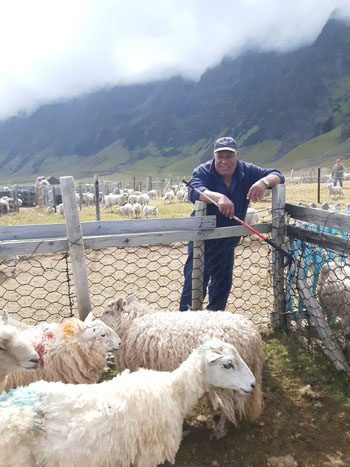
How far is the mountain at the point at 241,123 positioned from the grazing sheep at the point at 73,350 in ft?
281

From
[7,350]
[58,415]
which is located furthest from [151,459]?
[7,350]

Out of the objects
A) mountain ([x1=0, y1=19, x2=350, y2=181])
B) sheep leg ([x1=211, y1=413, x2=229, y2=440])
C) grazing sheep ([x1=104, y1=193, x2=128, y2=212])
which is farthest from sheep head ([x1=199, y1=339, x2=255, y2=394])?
mountain ([x1=0, y1=19, x2=350, y2=181])

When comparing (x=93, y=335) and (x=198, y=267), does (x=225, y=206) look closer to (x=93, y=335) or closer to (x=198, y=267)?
(x=198, y=267)

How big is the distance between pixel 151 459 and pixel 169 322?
3.91 feet

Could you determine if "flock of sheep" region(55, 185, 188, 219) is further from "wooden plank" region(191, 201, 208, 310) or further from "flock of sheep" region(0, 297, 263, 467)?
"flock of sheep" region(0, 297, 263, 467)

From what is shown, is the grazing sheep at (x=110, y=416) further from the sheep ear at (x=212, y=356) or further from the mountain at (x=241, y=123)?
the mountain at (x=241, y=123)

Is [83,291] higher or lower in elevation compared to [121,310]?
higher

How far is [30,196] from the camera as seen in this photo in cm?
2944

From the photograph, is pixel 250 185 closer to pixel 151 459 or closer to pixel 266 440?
pixel 266 440

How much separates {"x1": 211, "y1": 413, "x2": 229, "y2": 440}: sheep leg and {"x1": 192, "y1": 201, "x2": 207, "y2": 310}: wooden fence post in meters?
1.32

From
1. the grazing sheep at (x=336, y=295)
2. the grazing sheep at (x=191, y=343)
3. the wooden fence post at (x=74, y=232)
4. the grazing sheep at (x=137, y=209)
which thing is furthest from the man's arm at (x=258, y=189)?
the grazing sheep at (x=137, y=209)

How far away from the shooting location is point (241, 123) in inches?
5655

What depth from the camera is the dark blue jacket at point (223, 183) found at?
12.9ft

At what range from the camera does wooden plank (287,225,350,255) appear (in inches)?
132
